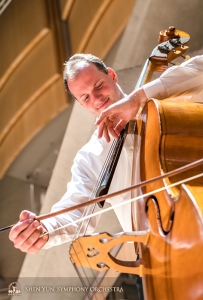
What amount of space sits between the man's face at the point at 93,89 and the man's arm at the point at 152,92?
8.7 inches

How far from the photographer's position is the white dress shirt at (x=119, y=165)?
1010mm

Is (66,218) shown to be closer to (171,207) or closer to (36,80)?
(171,207)

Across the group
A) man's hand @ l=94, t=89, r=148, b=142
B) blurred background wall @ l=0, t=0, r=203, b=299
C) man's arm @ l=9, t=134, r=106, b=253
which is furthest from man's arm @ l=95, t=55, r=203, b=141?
blurred background wall @ l=0, t=0, r=203, b=299

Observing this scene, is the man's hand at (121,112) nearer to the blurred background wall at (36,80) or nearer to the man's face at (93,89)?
the man's face at (93,89)

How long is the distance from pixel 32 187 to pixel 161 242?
2350 millimetres

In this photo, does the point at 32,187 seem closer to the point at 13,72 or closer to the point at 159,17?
the point at 13,72

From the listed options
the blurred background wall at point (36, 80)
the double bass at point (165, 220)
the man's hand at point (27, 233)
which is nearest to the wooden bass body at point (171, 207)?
the double bass at point (165, 220)

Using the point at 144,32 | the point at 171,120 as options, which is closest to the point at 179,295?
the point at 171,120

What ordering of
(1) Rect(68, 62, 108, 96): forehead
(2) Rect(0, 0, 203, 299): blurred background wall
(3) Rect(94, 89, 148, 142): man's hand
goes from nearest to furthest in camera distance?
1. (3) Rect(94, 89, 148, 142): man's hand
2. (1) Rect(68, 62, 108, 96): forehead
3. (2) Rect(0, 0, 203, 299): blurred background wall

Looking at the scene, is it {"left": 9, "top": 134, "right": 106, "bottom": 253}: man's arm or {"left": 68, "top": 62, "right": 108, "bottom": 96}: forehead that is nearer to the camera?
{"left": 9, "top": 134, "right": 106, "bottom": 253}: man's arm

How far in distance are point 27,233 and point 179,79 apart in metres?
0.56

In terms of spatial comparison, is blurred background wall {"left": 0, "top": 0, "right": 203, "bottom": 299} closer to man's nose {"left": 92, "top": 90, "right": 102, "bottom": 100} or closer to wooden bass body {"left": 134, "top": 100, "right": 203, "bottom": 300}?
man's nose {"left": 92, "top": 90, "right": 102, "bottom": 100}

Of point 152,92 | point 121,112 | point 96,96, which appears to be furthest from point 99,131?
point 96,96

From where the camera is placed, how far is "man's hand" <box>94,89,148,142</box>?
3.10ft
